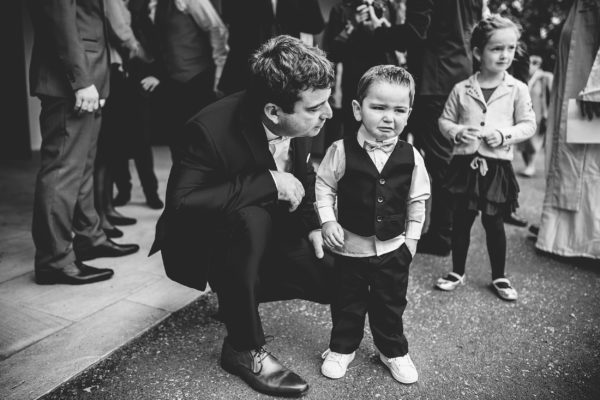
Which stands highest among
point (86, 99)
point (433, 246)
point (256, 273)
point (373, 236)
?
point (86, 99)

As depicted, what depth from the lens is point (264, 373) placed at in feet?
6.35

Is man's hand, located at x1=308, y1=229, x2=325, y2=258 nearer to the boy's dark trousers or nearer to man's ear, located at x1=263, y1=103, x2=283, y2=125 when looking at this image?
the boy's dark trousers

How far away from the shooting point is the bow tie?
6.59ft

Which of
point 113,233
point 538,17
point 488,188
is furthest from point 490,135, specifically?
point 538,17

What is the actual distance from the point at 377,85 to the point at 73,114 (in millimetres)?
1833

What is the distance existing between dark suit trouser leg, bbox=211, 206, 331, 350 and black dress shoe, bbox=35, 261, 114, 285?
117cm

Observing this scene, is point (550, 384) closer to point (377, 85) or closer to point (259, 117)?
point (377, 85)

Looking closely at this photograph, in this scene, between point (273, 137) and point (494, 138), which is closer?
point (273, 137)

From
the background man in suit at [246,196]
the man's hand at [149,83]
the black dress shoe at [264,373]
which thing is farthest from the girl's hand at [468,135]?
the man's hand at [149,83]

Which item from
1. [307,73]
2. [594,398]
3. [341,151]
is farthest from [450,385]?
[307,73]

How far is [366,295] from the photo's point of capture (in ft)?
6.86

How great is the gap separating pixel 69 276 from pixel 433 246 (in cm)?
246

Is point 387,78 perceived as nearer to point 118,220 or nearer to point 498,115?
point 498,115

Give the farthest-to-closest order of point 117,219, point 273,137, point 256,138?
point 117,219
point 273,137
point 256,138
